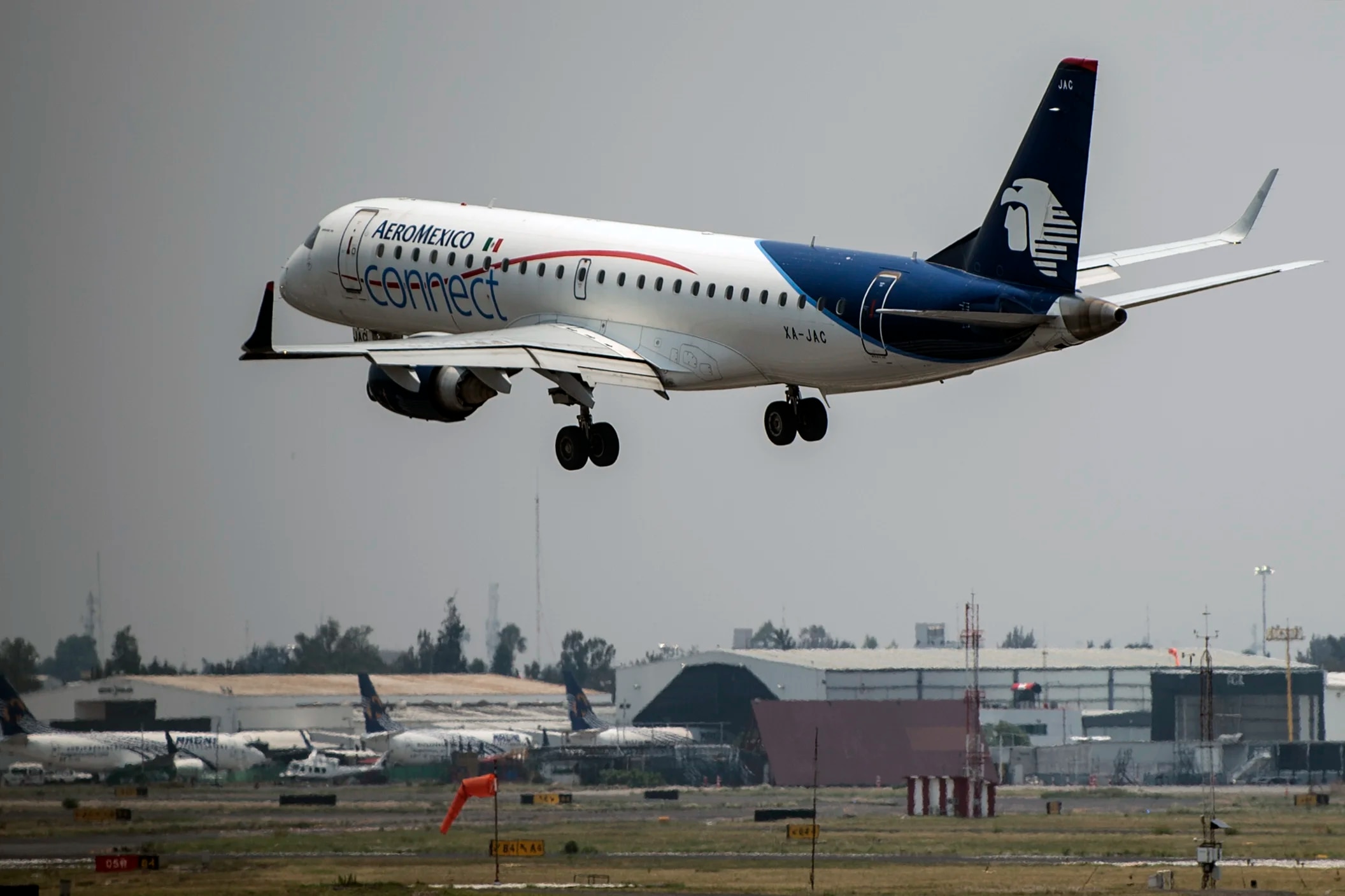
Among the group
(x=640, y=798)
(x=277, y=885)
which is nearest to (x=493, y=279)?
(x=277, y=885)

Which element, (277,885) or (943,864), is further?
(943,864)

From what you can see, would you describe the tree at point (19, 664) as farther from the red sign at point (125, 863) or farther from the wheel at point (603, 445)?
the wheel at point (603, 445)

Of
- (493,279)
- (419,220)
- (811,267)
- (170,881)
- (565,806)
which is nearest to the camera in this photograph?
(811,267)

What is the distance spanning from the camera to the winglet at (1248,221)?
62.3 m

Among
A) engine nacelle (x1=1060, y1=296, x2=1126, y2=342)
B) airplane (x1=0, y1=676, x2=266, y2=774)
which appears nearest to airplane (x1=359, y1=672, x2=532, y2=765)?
airplane (x1=0, y1=676, x2=266, y2=774)

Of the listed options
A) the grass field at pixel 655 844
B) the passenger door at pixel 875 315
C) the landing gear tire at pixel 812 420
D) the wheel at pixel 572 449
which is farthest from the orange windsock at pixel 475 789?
the passenger door at pixel 875 315

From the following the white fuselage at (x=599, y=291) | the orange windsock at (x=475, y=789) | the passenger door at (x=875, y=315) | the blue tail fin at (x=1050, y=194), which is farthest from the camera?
the orange windsock at (x=475, y=789)

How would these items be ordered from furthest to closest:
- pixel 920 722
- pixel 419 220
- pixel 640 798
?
1. pixel 920 722
2. pixel 640 798
3. pixel 419 220

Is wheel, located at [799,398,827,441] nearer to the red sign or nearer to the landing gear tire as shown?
the landing gear tire

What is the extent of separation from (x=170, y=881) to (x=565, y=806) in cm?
6550

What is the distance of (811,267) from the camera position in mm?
57281

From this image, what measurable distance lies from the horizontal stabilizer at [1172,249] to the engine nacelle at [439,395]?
17.9m

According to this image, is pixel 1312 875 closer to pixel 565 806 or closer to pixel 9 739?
pixel 565 806

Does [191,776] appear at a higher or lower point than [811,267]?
lower
